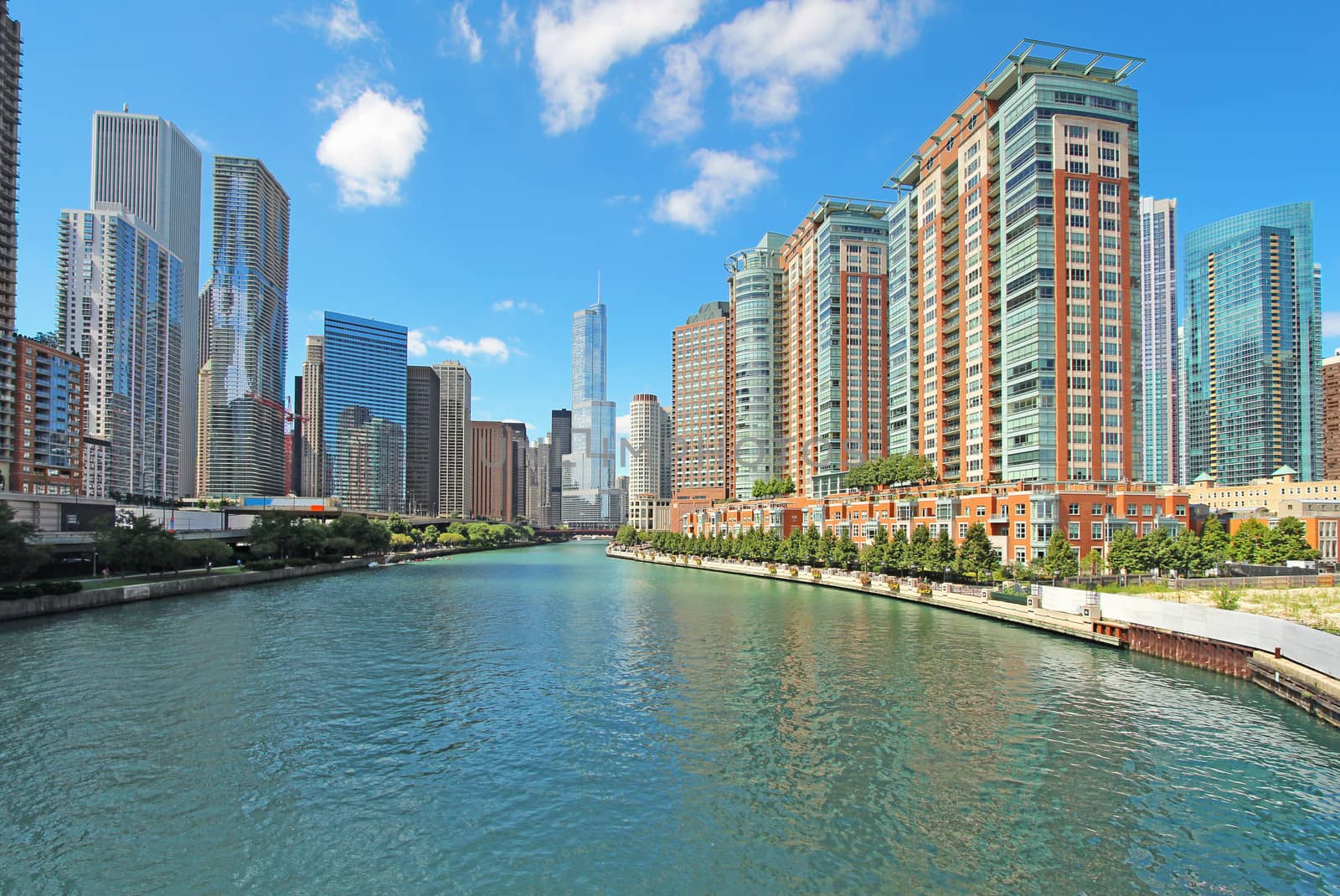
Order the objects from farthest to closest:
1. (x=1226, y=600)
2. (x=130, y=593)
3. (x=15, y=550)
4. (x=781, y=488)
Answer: (x=781, y=488), (x=130, y=593), (x=15, y=550), (x=1226, y=600)

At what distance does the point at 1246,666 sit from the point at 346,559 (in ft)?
525

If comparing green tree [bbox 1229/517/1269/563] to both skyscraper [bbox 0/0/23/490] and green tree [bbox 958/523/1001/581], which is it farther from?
skyscraper [bbox 0/0/23/490]

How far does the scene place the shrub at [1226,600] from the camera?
59.2 m

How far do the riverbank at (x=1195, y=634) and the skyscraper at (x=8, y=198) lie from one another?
16872 centimetres

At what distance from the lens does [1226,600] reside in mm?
60281

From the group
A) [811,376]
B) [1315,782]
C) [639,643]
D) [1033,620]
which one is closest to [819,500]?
[811,376]

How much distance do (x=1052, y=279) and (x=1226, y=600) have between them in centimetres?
6160

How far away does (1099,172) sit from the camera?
109938 mm

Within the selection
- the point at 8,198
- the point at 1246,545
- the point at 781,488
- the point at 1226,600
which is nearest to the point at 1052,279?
the point at 1246,545

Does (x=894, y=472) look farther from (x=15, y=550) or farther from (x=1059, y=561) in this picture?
(x=15, y=550)

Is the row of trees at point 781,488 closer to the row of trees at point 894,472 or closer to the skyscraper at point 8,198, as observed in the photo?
the row of trees at point 894,472

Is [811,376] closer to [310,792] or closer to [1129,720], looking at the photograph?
[1129,720]

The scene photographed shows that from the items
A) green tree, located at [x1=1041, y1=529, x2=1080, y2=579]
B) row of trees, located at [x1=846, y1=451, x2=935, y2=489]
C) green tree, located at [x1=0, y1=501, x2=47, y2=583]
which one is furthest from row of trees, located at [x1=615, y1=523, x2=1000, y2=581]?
green tree, located at [x1=0, y1=501, x2=47, y2=583]

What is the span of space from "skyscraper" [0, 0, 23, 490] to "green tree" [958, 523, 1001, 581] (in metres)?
170
